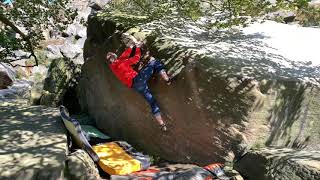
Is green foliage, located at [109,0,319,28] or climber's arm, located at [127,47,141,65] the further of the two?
climber's arm, located at [127,47,141,65]

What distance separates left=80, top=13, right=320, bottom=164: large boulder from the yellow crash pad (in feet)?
2.85

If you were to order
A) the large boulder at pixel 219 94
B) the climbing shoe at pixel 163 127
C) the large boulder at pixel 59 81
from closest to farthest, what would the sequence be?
the large boulder at pixel 219 94, the climbing shoe at pixel 163 127, the large boulder at pixel 59 81

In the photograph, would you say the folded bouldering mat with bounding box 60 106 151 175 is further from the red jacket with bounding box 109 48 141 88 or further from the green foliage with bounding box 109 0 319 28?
the green foliage with bounding box 109 0 319 28

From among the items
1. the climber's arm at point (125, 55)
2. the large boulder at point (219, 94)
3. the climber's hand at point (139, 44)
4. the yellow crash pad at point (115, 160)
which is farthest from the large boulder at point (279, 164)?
the climber's hand at point (139, 44)

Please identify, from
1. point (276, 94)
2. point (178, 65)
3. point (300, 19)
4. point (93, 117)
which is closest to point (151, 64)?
point (178, 65)

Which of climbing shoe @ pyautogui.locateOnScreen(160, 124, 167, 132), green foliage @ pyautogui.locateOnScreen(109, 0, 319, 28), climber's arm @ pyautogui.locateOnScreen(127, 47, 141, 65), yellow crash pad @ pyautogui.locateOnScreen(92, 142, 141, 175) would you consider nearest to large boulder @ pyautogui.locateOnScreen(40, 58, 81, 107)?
green foliage @ pyautogui.locateOnScreen(109, 0, 319, 28)

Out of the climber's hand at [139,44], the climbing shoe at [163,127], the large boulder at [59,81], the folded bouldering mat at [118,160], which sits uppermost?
the climber's hand at [139,44]

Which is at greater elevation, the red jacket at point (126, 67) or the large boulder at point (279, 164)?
the red jacket at point (126, 67)

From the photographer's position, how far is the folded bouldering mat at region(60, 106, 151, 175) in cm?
893

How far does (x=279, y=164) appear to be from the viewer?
25.0 feet

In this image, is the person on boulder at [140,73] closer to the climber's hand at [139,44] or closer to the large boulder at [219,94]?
the large boulder at [219,94]

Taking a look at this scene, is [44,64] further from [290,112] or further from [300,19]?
[290,112]

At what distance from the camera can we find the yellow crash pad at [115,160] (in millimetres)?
8852

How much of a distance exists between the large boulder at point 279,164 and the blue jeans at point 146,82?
235cm
